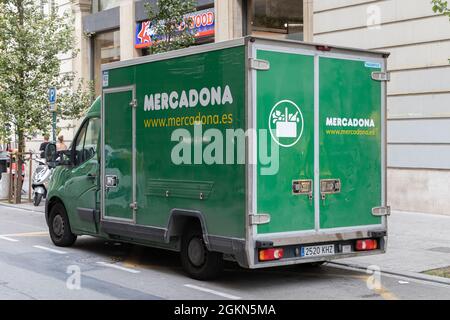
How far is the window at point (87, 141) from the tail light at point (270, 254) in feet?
13.0

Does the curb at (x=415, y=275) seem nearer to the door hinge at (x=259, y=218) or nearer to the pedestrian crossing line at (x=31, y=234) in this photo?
the door hinge at (x=259, y=218)

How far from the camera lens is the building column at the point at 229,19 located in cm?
1966

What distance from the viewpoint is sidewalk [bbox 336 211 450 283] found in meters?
9.66

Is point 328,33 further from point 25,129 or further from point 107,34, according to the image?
point 107,34

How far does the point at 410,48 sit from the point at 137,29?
37.1 feet

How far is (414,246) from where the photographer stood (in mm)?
11227

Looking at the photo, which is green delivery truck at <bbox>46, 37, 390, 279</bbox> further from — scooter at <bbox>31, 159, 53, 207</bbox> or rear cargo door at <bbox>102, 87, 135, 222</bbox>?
scooter at <bbox>31, 159, 53, 207</bbox>

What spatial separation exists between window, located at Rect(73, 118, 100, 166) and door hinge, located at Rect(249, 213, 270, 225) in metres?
3.84

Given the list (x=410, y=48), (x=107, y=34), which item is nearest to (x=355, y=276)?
(x=410, y=48)

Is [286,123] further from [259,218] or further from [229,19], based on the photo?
[229,19]

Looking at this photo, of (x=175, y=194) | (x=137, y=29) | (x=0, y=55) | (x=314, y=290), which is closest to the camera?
(x=314, y=290)

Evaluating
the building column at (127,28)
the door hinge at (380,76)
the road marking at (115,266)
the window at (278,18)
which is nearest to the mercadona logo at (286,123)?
the door hinge at (380,76)

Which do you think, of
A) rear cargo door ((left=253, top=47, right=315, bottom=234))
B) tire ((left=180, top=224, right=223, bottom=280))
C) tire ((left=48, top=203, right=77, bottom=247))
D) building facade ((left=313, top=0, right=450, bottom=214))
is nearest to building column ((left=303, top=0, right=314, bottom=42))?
building facade ((left=313, top=0, right=450, bottom=214))
